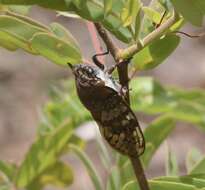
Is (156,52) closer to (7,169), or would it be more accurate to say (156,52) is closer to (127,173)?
(127,173)

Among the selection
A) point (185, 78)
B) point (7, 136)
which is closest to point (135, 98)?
point (7, 136)

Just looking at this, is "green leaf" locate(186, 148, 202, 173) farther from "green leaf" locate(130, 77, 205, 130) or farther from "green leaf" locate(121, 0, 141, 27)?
"green leaf" locate(121, 0, 141, 27)

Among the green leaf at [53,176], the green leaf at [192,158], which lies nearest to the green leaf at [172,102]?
the green leaf at [192,158]

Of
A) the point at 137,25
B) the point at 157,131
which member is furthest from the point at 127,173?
the point at 137,25

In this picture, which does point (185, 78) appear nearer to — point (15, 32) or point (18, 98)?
point (18, 98)

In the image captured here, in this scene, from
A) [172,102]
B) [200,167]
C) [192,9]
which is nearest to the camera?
[192,9]

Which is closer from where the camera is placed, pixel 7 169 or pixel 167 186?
pixel 167 186

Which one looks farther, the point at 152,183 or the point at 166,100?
the point at 166,100
